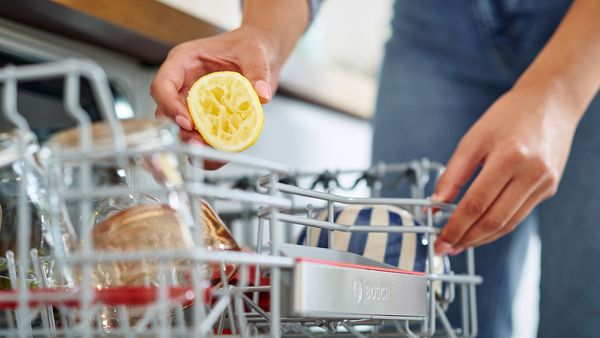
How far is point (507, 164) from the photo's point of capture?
0.68 metres

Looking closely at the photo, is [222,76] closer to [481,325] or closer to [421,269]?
[421,269]

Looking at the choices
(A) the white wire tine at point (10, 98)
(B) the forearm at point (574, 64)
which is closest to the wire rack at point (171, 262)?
(A) the white wire tine at point (10, 98)

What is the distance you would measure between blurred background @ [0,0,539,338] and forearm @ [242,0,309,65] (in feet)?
0.31

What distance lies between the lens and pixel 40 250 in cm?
58

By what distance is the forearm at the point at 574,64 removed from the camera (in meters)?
0.75

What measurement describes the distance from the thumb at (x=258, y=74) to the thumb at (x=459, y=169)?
186 mm

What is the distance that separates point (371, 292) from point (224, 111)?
6.3 inches

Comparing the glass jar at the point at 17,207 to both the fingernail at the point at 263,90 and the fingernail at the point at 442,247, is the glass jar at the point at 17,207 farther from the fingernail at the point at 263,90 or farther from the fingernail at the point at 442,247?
the fingernail at the point at 442,247

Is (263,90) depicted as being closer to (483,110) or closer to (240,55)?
(240,55)

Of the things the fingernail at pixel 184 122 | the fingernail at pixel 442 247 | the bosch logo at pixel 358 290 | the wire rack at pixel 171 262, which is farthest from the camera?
the fingernail at pixel 442 247

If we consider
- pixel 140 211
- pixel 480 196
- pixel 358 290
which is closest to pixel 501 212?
pixel 480 196

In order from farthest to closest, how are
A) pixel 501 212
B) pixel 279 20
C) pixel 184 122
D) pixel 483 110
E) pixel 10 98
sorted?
pixel 483 110 < pixel 279 20 < pixel 501 212 < pixel 184 122 < pixel 10 98

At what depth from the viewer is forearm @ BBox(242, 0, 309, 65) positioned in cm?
82

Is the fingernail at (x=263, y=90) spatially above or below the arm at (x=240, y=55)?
below
